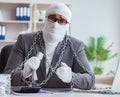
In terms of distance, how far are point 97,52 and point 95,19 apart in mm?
650

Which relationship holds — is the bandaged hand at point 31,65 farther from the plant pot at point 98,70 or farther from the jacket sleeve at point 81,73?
the plant pot at point 98,70

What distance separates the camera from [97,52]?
566 centimetres

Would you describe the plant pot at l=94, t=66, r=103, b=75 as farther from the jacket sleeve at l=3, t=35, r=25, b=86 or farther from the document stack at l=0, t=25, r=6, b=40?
the jacket sleeve at l=3, t=35, r=25, b=86

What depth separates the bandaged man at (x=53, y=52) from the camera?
197 centimetres

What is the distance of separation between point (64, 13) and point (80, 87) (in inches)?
20.2

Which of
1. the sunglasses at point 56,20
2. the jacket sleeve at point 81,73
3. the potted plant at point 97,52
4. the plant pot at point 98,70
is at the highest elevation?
the sunglasses at point 56,20

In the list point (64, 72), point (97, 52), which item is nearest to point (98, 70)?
point (97, 52)

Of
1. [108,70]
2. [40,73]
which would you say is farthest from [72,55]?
[108,70]

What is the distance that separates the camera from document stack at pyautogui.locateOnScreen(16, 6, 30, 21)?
5.23 meters

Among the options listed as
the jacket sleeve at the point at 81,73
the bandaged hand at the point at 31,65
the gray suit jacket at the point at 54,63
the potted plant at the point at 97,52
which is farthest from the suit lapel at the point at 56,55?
the potted plant at the point at 97,52

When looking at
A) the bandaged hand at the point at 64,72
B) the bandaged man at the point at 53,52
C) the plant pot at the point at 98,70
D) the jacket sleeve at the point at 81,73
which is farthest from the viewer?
the plant pot at the point at 98,70

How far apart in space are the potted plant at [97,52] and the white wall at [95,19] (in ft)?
0.49

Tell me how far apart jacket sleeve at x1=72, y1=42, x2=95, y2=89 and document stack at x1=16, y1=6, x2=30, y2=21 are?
3.23 metres

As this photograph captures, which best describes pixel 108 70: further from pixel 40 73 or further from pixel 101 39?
pixel 40 73
